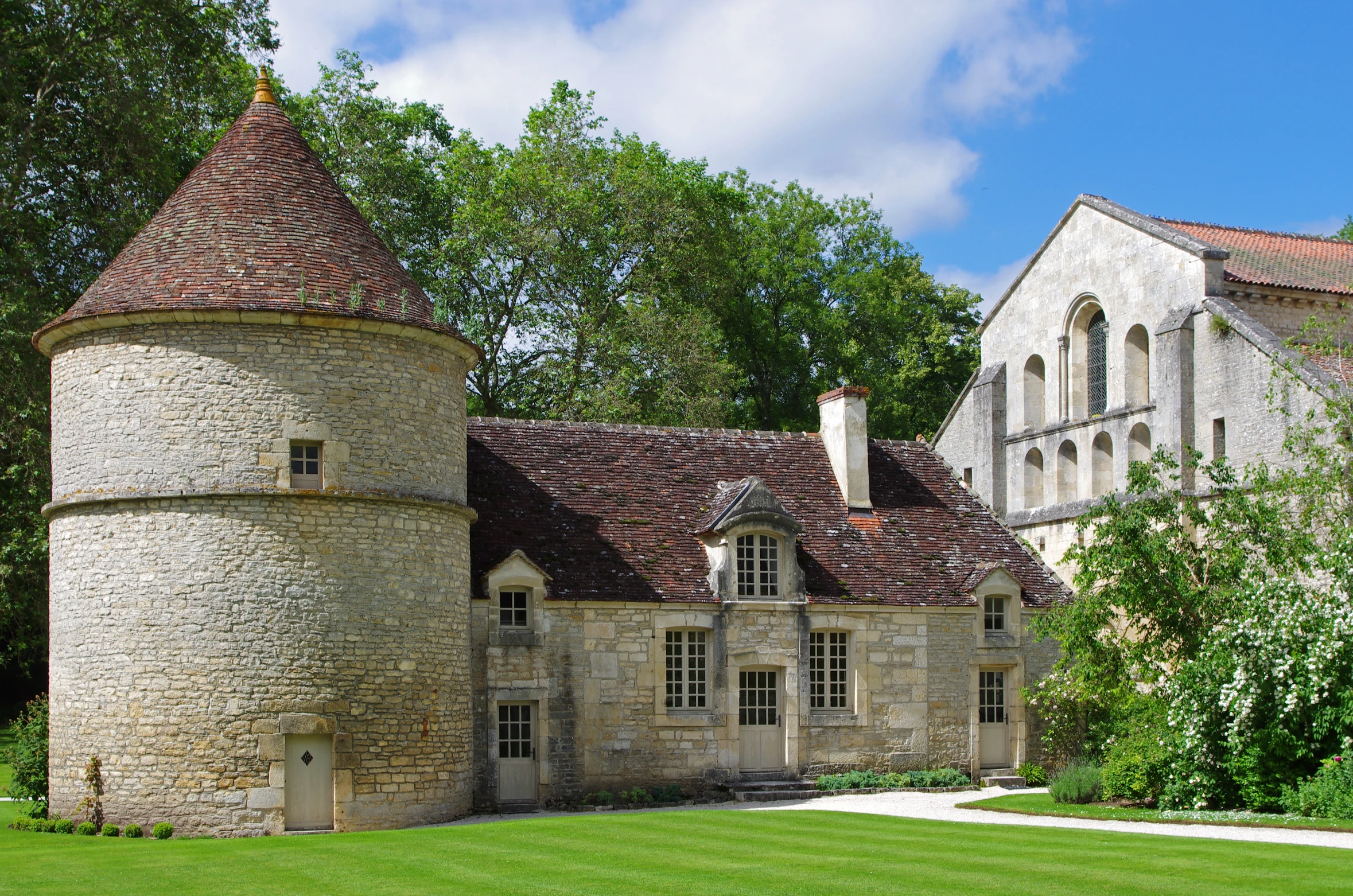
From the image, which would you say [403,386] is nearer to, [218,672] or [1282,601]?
[218,672]

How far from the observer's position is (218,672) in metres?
17.7

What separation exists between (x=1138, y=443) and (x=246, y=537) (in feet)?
76.9

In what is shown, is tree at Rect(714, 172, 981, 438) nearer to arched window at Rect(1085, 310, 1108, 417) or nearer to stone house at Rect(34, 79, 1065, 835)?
arched window at Rect(1085, 310, 1108, 417)

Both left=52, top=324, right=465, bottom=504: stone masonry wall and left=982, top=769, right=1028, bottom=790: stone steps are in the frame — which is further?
left=982, top=769, right=1028, bottom=790: stone steps

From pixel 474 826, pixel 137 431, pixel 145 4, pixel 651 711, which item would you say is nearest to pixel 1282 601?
pixel 651 711

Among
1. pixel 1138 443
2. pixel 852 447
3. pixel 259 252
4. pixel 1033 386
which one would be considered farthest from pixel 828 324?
pixel 259 252

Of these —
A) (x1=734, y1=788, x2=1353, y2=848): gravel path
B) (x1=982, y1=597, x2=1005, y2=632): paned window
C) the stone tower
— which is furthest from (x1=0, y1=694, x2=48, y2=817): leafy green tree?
(x1=982, y1=597, x2=1005, y2=632): paned window

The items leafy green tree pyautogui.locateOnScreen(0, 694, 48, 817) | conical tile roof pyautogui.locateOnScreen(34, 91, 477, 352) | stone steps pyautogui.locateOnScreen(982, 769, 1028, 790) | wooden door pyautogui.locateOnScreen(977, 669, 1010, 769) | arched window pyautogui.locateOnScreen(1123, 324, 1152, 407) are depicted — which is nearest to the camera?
conical tile roof pyautogui.locateOnScreen(34, 91, 477, 352)

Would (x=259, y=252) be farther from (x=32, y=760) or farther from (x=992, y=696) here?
(x=992, y=696)

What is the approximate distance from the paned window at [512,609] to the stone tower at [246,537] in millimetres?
2117

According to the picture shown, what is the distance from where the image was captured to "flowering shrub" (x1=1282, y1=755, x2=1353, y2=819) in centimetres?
1670

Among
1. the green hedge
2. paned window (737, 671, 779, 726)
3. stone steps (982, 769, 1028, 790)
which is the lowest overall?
stone steps (982, 769, 1028, 790)

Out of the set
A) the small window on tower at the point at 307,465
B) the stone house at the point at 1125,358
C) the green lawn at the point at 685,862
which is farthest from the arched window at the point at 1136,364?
the small window on tower at the point at 307,465

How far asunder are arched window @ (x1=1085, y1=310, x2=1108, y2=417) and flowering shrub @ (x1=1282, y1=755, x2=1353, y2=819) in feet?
63.3
